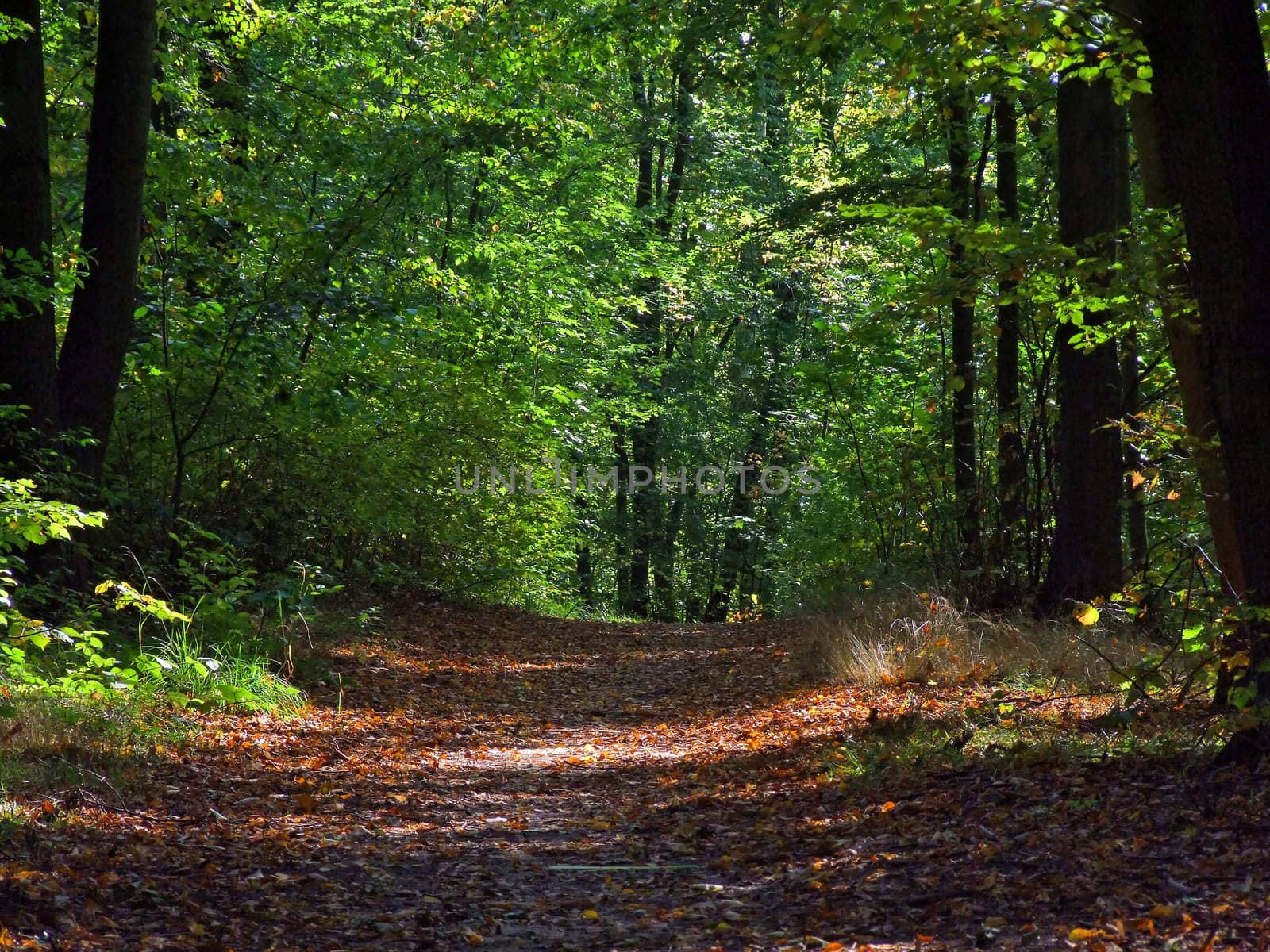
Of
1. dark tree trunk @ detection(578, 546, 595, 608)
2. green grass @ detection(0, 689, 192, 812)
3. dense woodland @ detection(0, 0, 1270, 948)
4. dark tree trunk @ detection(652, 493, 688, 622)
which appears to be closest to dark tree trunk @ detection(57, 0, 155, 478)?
dense woodland @ detection(0, 0, 1270, 948)

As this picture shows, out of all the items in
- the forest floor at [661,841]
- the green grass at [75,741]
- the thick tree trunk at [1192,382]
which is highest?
the thick tree trunk at [1192,382]

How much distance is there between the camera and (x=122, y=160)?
918cm

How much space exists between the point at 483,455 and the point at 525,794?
9.18 m

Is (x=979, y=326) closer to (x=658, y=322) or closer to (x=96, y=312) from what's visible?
(x=96, y=312)

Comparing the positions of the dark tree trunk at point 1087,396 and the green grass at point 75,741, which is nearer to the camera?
the green grass at point 75,741

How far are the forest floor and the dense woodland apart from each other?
651 mm

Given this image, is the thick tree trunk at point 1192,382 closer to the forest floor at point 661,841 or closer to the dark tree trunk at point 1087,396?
the forest floor at point 661,841

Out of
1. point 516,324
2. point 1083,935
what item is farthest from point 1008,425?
point 516,324

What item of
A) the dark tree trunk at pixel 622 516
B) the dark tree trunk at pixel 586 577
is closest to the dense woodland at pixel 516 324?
the dark tree trunk at pixel 622 516

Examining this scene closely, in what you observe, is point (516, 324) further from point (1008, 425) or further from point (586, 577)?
point (586, 577)

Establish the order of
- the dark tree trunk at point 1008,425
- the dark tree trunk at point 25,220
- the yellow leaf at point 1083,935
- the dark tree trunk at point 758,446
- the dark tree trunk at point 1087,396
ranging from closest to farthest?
1. the yellow leaf at point 1083,935
2. the dark tree trunk at point 25,220
3. the dark tree trunk at point 1087,396
4. the dark tree trunk at point 1008,425
5. the dark tree trunk at point 758,446

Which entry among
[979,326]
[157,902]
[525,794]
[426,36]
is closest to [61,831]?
[157,902]

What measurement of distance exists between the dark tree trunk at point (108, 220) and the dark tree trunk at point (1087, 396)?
23.6ft

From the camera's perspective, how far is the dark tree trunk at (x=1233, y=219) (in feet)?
A: 15.6
